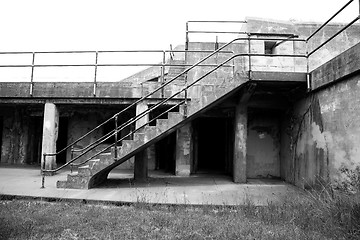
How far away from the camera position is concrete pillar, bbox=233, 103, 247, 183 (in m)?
8.05

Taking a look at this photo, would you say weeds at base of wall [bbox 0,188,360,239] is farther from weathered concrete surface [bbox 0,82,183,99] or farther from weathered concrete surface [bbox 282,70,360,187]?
weathered concrete surface [bbox 0,82,183,99]

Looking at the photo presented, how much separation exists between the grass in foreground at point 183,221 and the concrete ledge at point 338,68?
2.49 metres

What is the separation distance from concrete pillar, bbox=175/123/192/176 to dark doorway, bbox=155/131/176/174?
3.58 feet

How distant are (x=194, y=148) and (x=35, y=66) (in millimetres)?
6499

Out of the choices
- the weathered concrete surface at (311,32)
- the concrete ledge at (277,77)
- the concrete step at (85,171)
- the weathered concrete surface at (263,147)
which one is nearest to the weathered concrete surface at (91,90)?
the concrete ledge at (277,77)

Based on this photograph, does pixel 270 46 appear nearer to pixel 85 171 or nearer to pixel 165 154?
pixel 165 154

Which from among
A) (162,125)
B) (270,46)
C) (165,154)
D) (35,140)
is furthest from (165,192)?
(35,140)

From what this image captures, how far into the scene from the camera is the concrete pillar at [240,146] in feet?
Result: 26.4

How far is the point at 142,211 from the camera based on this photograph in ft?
15.9

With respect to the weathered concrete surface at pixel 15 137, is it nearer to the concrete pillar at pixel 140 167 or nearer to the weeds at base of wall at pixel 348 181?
the concrete pillar at pixel 140 167

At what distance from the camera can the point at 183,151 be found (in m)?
9.65

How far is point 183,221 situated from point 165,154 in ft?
24.5

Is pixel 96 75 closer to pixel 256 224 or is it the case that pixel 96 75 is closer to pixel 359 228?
pixel 256 224

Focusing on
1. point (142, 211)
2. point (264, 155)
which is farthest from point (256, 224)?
point (264, 155)
